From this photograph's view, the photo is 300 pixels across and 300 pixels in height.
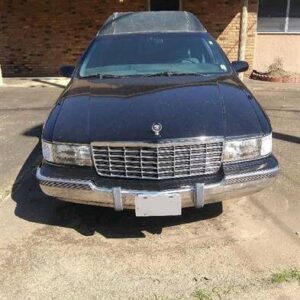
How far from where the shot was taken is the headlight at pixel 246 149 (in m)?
3.56

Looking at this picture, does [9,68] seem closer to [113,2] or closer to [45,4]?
[45,4]

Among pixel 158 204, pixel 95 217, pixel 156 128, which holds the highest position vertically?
pixel 156 128

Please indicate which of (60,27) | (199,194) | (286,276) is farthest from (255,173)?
(60,27)

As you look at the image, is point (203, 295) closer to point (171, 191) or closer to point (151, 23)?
point (171, 191)

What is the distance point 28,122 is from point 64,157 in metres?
4.12

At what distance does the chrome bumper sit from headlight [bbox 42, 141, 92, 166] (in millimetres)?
152

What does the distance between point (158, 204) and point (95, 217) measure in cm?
103

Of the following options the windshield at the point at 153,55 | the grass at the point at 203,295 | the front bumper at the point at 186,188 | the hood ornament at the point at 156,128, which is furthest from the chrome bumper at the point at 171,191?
the windshield at the point at 153,55

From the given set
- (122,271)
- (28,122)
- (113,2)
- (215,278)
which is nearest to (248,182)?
(215,278)

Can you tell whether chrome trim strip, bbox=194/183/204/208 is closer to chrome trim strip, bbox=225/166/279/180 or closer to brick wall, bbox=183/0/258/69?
chrome trim strip, bbox=225/166/279/180

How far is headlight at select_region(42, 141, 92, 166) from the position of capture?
3.58 meters

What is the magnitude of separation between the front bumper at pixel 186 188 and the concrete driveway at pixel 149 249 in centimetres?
41

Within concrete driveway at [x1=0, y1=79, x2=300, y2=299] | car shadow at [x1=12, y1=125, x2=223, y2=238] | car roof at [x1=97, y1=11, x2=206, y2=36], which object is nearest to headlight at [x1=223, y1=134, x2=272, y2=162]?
concrete driveway at [x1=0, y1=79, x2=300, y2=299]

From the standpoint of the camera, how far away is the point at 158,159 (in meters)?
3.47
